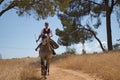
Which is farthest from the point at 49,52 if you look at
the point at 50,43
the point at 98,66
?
the point at 98,66

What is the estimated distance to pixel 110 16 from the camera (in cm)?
3791

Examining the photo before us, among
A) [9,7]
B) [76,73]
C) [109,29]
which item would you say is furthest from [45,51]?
[109,29]

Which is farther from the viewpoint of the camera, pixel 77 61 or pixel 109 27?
pixel 109 27

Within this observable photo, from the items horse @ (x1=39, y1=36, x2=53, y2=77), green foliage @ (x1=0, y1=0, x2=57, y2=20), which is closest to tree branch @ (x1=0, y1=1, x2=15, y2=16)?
green foliage @ (x1=0, y1=0, x2=57, y2=20)

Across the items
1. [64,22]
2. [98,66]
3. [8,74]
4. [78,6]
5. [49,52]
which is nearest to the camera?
[8,74]

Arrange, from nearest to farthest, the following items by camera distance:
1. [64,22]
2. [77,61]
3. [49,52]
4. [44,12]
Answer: [49,52] < [77,61] < [44,12] < [64,22]

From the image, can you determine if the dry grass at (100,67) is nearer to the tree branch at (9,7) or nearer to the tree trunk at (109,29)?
the tree branch at (9,7)

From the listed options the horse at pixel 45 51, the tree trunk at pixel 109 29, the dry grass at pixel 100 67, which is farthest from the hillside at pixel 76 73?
the tree trunk at pixel 109 29

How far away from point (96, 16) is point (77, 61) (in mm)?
16453

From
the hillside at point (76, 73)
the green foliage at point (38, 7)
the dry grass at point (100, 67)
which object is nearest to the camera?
the hillside at point (76, 73)

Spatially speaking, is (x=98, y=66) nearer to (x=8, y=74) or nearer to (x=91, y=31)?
(x=8, y=74)

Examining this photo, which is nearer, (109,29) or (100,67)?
(100,67)

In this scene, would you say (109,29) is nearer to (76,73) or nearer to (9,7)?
(9,7)

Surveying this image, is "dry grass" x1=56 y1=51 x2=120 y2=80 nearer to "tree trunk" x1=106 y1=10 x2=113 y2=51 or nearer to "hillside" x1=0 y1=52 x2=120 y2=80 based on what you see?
"hillside" x1=0 y1=52 x2=120 y2=80
